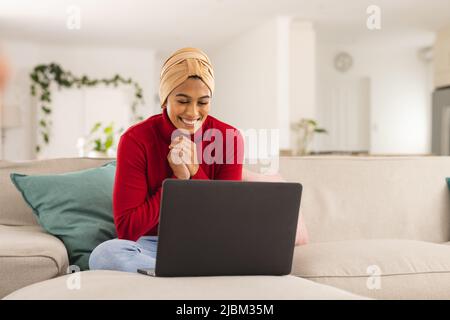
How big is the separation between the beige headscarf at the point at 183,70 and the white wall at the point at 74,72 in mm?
8728

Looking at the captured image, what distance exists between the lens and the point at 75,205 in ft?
7.91

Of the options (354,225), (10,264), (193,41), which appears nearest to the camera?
(10,264)

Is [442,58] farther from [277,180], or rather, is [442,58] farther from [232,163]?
[232,163]

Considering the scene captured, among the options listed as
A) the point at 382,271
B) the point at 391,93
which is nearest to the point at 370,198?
the point at 382,271

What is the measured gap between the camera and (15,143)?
412 inches

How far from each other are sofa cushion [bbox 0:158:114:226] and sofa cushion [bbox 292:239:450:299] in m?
1.02

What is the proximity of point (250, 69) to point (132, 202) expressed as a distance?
27.0 feet

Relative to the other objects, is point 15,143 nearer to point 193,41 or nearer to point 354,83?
point 193,41

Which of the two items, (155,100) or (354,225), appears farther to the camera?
(155,100)

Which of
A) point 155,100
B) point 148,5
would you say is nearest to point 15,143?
point 155,100

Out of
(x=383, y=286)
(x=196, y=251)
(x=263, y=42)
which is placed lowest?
(x=383, y=286)

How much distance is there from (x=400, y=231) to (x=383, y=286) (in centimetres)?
76

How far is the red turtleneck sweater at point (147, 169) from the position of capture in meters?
1.97

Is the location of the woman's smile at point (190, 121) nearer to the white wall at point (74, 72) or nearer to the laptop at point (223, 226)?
the laptop at point (223, 226)
